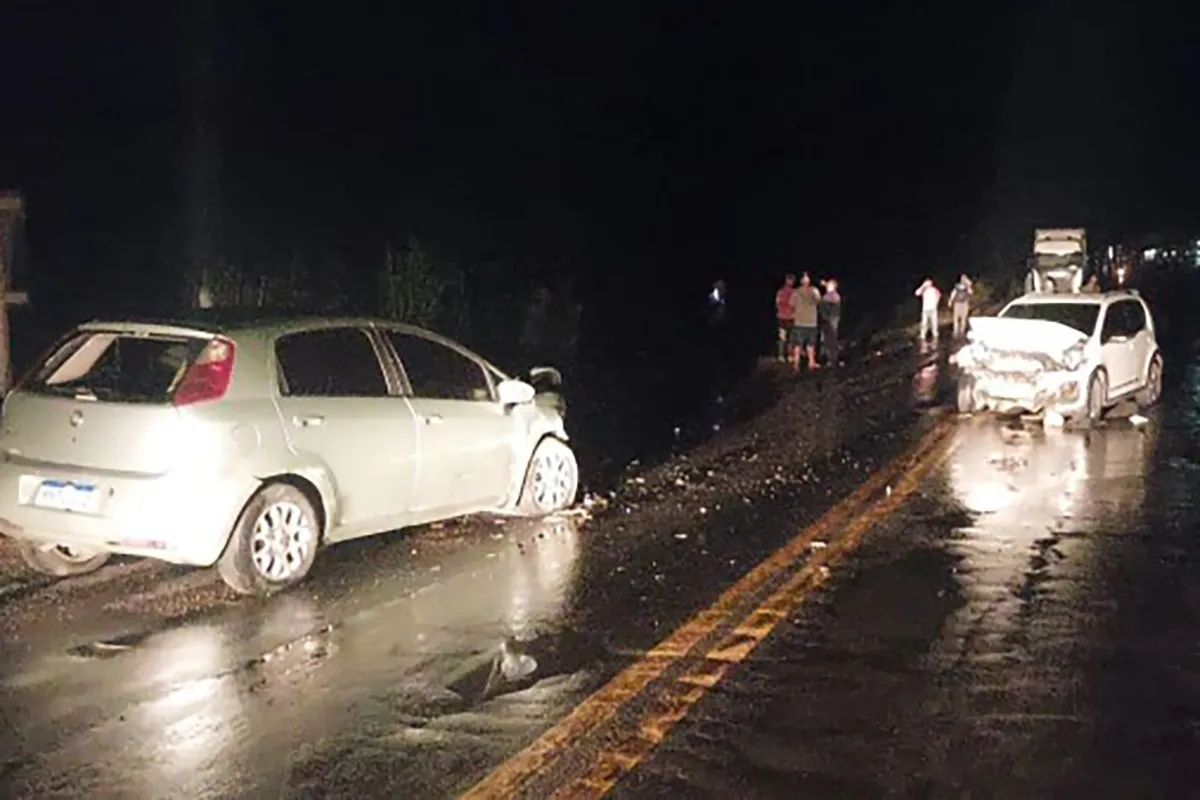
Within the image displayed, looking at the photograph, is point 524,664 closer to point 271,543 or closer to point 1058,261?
point 271,543

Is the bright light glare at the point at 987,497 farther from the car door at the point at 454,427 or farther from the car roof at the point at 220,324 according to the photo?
the car roof at the point at 220,324

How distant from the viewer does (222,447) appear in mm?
7887

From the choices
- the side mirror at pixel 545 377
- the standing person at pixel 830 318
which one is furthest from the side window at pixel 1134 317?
the side mirror at pixel 545 377

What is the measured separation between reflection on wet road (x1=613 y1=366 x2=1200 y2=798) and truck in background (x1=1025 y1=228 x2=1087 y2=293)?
31284 millimetres

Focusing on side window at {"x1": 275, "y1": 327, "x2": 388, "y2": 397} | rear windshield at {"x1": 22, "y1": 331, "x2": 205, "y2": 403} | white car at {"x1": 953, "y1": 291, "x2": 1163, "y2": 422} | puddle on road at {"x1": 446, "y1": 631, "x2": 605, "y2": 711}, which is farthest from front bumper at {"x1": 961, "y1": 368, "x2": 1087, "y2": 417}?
rear windshield at {"x1": 22, "y1": 331, "x2": 205, "y2": 403}

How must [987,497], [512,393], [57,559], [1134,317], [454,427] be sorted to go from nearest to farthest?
[57,559]
[454,427]
[512,393]
[987,497]
[1134,317]

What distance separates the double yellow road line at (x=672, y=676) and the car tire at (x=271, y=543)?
231 cm

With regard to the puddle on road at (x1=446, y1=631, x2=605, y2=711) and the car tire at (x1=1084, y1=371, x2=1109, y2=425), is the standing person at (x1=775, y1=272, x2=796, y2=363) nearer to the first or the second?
the car tire at (x1=1084, y1=371, x2=1109, y2=425)

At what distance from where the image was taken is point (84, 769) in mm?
5422

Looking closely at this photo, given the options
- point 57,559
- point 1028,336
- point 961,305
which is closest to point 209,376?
point 57,559

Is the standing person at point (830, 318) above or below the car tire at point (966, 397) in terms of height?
above

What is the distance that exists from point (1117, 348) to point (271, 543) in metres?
12.0

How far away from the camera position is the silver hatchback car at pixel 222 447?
780cm

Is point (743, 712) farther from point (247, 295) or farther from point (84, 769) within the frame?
point (247, 295)
